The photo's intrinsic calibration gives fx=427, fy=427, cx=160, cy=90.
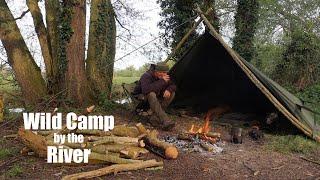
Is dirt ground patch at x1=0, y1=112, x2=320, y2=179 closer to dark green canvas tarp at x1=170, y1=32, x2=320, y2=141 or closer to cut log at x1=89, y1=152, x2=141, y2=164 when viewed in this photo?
cut log at x1=89, y1=152, x2=141, y2=164

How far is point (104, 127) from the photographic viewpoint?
604 cm

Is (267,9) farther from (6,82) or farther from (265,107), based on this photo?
(6,82)

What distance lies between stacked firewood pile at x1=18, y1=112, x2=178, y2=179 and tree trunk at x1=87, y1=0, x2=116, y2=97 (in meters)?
3.19

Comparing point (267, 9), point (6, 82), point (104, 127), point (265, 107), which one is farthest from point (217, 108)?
point (267, 9)

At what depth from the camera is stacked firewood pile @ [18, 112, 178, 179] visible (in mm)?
5074

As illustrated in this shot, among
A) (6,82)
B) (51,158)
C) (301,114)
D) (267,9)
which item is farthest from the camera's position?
(267,9)

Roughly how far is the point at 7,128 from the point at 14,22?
2.56 m

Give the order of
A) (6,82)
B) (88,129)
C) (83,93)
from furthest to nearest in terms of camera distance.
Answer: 1. (6,82)
2. (83,93)
3. (88,129)

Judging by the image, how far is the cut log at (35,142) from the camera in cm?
520

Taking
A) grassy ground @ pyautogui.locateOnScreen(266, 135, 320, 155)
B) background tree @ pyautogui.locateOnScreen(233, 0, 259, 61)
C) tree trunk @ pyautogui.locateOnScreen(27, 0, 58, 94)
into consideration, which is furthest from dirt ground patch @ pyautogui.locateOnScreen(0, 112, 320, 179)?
background tree @ pyautogui.locateOnScreen(233, 0, 259, 61)

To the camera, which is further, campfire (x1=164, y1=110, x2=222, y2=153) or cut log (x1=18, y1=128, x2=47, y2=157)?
campfire (x1=164, y1=110, x2=222, y2=153)

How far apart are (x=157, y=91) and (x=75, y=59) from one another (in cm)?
218

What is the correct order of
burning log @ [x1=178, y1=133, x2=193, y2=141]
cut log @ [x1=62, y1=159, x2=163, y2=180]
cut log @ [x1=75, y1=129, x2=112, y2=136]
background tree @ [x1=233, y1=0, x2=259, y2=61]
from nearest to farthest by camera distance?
Result: cut log @ [x1=62, y1=159, x2=163, y2=180] < cut log @ [x1=75, y1=129, x2=112, y2=136] < burning log @ [x1=178, y1=133, x2=193, y2=141] < background tree @ [x1=233, y1=0, x2=259, y2=61]

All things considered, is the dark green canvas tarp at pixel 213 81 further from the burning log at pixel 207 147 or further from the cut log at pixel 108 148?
the cut log at pixel 108 148
